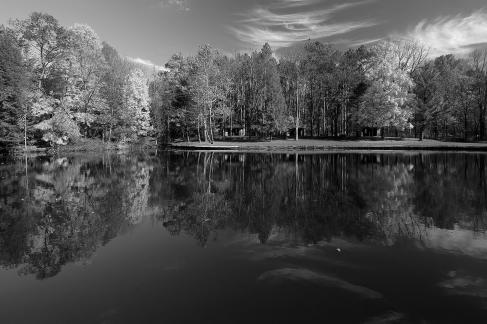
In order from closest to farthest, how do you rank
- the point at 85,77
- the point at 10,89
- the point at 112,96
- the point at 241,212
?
the point at 241,212 → the point at 10,89 → the point at 85,77 → the point at 112,96

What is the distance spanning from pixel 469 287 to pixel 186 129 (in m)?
74.1

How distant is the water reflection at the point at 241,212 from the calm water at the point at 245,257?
0.07 metres

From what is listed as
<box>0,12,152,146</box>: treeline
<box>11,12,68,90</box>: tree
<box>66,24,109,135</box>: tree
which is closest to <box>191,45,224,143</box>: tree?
<box>0,12,152,146</box>: treeline

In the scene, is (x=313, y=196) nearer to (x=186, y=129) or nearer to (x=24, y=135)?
(x=24, y=135)

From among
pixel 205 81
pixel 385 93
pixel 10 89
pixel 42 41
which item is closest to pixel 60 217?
pixel 10 89

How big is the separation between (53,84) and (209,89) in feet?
82.1

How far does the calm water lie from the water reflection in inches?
2.9

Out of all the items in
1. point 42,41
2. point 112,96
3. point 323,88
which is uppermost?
point 42,41

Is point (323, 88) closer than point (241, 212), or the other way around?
point (241, 212)

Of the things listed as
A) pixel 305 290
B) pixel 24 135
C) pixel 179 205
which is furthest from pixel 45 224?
pixel 24 135

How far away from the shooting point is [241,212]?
1386 centimetres

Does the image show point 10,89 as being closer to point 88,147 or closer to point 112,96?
point 88,147

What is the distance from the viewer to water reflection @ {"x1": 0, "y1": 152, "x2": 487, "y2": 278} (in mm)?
10078

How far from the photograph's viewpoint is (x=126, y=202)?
16.1m
